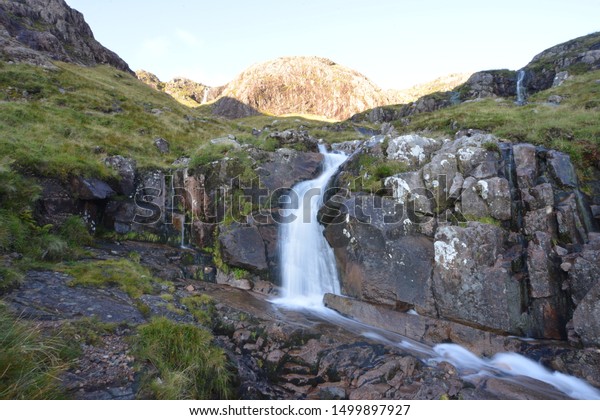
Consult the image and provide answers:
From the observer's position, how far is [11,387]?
3.34 metres

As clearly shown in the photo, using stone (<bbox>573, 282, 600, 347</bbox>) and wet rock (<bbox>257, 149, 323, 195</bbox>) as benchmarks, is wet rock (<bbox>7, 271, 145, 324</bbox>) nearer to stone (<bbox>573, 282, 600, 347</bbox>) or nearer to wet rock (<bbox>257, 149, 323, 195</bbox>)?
wet rock (<bbox>257, 149, 323, 195</bbox>)

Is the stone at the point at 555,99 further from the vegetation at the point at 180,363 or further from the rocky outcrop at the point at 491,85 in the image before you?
the vegetation at the point at 180,363

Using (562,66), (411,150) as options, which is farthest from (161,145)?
(562,66)

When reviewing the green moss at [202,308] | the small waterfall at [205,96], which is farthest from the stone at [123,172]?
the small waterfall at [205,96]

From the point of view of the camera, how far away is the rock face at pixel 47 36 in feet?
108

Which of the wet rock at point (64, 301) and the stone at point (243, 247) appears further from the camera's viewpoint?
the stone at point (243, 247)

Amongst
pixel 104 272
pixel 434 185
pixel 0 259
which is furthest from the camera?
pixel 434 185

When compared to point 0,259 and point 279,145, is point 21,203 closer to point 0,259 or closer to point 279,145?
point 0,259

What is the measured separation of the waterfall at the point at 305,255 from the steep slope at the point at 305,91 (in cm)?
7248

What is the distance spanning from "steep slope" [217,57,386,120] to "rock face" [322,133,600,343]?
73.9m

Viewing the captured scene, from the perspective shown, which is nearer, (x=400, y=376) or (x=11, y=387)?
(x=11, y=387)

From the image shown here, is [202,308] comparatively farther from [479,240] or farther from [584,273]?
[584,273]
